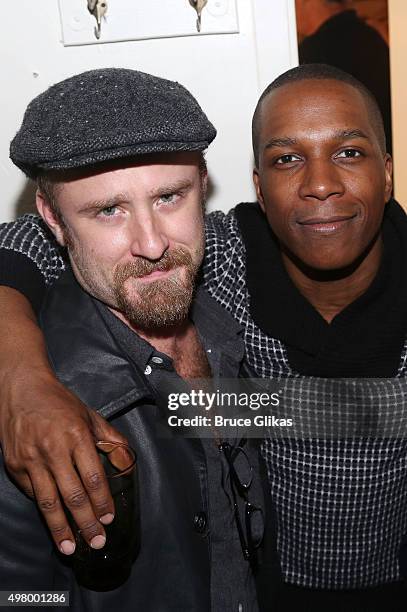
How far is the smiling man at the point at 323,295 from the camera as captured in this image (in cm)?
139

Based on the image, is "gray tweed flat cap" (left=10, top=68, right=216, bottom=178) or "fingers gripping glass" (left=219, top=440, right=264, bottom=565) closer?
"gray tweed flat cap" (left=10, top=68, right=216, bottom=178)

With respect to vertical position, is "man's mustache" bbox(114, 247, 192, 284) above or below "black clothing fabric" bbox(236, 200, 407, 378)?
above

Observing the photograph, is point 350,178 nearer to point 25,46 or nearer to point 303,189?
point 303,189

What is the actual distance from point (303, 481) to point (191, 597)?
0.42 m

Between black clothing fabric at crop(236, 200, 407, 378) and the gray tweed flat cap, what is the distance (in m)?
0.42

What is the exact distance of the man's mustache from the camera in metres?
1.19

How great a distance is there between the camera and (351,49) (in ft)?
5.49

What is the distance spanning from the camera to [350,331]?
1.46 meters

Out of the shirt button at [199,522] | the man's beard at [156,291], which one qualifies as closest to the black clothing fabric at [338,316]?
the man's beard at [156,291]

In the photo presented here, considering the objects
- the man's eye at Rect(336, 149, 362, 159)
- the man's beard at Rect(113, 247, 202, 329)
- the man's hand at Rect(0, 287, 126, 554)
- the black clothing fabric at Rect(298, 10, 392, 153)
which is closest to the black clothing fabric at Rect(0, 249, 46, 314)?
the man's beard at Rect(113, 247, 202, 329)

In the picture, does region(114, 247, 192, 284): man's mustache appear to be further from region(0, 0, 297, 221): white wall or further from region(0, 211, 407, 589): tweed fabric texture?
region(0, 0, 297, 221): white wall

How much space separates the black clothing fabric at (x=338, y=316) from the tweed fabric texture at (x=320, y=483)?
3 centimetres

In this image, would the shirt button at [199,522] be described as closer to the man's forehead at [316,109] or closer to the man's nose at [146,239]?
the man's nose at [146,239]

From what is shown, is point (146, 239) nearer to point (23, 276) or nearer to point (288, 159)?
point (23, 276)
